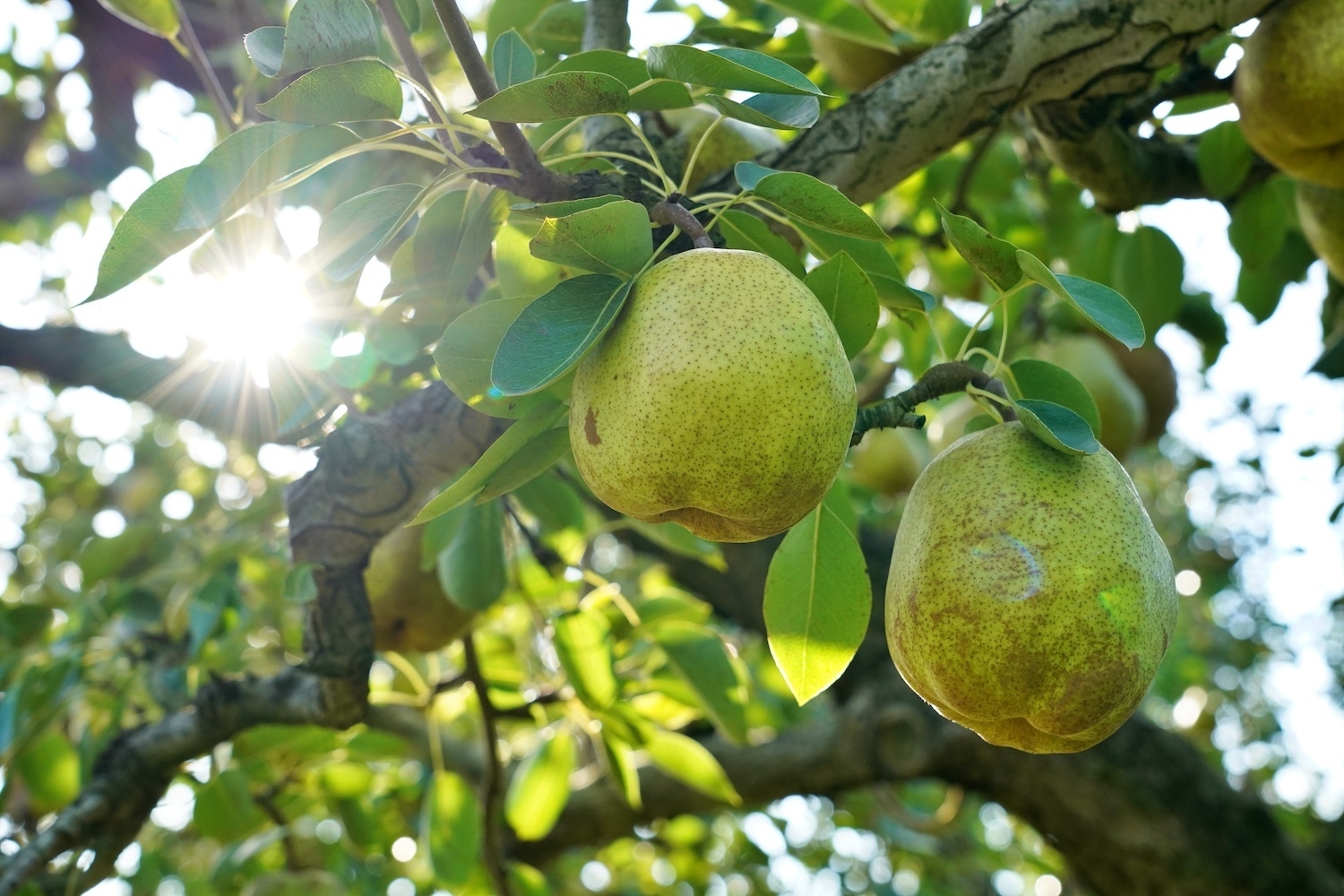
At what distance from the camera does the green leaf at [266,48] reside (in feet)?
3.15

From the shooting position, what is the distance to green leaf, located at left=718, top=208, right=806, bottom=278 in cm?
114

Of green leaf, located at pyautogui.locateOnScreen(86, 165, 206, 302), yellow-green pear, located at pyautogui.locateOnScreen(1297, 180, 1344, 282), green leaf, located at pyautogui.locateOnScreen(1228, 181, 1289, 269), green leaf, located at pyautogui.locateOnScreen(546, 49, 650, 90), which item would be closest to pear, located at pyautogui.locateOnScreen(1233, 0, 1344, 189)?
yellow-green pear, located at pyautogui.locateOnScreen(1297, 180, 1344, 282)

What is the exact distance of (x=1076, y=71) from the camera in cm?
151

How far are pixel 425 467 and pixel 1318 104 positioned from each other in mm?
1396

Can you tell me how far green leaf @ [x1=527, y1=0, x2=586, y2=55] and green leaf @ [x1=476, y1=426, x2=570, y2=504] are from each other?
87 centimetres

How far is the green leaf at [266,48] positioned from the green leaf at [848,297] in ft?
1.81

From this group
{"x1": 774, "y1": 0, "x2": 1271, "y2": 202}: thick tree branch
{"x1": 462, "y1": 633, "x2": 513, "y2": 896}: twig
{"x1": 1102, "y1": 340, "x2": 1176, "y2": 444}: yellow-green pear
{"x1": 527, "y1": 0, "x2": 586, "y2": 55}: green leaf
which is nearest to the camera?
{"x1": 774, "y1": 0, "x2": 1271, "y2": 202}: thick tree branch

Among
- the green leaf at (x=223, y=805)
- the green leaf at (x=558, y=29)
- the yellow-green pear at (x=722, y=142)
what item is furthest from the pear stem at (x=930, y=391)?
the green leaf at (x=223, y=805)

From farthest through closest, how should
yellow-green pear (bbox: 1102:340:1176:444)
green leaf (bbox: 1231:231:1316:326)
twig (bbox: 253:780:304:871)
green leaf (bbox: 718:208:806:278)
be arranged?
yellow-green pear (bbox: 1102:340:1176:444) → twig (bbox: 253:780:304:871) → green leaf (bbox: 1231:231:1316:326) → green leaf (bbox: 718:208:806:278)

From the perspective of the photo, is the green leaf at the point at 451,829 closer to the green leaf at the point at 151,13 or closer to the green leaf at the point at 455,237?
the green leaf at the point at 455,237

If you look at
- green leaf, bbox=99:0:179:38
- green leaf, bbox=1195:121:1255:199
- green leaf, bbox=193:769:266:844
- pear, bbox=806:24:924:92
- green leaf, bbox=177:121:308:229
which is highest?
green leaf, bbox=99:0:179:38

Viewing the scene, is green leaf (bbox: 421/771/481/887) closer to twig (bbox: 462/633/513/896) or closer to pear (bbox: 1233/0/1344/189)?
twig (bbox: 462/633/513/896)

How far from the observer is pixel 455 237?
124cm

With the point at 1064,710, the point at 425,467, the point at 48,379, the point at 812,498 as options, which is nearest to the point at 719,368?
the point at 812,498
